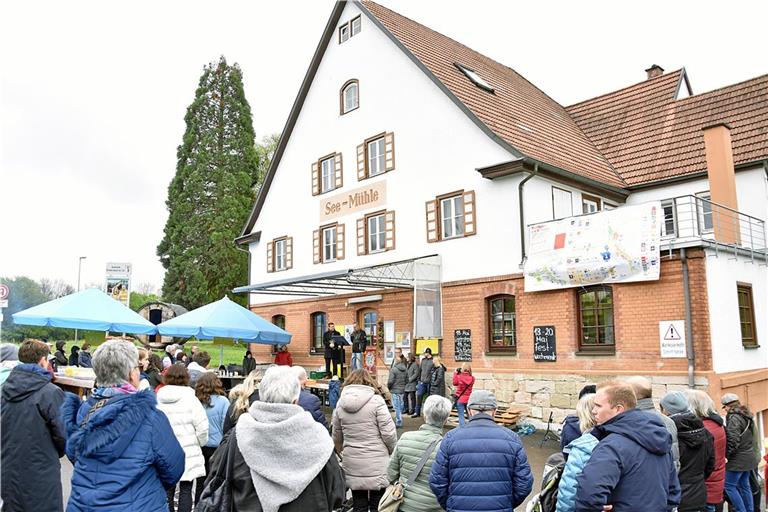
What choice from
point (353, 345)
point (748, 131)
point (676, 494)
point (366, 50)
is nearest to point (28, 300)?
point (353, 345)

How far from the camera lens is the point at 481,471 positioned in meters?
4.57

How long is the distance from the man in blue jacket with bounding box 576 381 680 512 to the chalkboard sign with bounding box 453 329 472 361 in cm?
1315

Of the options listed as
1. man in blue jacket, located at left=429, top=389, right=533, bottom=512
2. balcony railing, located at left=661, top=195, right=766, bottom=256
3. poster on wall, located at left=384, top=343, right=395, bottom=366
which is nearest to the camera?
man in blue jacket, located at left=429, top=389, right=533, bottom=512

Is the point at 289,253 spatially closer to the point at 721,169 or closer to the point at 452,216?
the point at 452,216

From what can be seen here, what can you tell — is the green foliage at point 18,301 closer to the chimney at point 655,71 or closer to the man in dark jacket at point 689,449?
the man in dark jacket at point 689,449

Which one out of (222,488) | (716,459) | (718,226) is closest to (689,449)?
(716,459)

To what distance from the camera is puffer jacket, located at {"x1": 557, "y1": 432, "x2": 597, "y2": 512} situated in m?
3.96

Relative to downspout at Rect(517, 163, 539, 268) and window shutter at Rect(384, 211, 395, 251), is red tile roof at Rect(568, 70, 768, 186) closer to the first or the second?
downspout at Rect(517, 163, 539, 268)

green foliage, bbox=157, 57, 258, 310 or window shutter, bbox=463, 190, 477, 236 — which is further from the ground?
green foliage, bbox=157, 57, 258, 310

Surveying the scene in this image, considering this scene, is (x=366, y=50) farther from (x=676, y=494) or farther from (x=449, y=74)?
(x=676, y=494)

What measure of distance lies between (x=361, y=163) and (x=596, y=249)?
9080mm

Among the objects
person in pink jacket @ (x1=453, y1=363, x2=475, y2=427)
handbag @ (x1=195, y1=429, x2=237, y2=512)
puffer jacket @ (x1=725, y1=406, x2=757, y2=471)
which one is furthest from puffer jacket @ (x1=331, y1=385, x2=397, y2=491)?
person in pink jacket @ (x1=453, y1=363, x2=475, y2=427)

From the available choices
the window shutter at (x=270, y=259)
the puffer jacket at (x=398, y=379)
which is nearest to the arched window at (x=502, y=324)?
the puffer jacket at (x=398, y=379)

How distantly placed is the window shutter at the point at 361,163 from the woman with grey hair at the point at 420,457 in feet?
53.0
